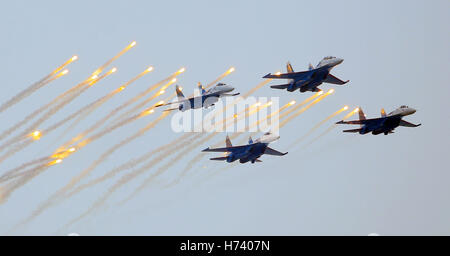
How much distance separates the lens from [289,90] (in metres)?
149

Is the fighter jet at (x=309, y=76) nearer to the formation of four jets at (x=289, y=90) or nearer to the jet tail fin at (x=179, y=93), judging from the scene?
the formation of four jets at (x=289, y=90)

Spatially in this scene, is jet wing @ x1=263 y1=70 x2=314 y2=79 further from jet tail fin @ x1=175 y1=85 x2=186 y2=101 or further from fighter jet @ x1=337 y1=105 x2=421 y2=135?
jet tail fin @ x1=175 y1=85 x2=186 y2=101

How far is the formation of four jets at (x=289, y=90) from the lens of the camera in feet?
485

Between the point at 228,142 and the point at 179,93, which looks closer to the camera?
the point at 228,142

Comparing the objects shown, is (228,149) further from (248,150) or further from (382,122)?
(382,122)

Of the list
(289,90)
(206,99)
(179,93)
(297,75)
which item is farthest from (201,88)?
(297,75)

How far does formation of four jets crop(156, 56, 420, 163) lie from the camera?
148 m
